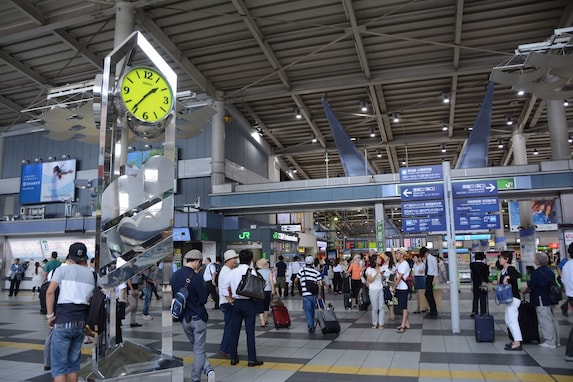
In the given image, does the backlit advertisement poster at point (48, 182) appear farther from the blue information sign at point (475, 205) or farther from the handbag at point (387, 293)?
the blue information sign at point (475, 205)

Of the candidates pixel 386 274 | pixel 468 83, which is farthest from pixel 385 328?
pixel 468 83

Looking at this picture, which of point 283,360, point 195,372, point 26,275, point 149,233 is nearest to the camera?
point 149,233

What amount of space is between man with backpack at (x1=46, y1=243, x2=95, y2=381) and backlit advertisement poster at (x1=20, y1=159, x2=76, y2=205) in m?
21.7

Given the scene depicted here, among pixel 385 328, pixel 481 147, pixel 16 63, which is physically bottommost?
pixel 385 328

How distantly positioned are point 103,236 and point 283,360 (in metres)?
3.41

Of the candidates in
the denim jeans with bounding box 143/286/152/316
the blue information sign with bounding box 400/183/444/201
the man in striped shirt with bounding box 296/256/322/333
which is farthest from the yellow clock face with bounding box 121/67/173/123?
the denim jeans with bounding box 143/286/152/316

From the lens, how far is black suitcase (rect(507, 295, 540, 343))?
6750 mm

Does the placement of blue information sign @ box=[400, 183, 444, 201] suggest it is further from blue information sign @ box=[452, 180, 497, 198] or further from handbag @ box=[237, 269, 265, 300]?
handbag @ box=[237, 269, 265, 300]

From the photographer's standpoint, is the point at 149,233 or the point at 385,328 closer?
the point at 149,233

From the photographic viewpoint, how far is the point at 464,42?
17.0 meters

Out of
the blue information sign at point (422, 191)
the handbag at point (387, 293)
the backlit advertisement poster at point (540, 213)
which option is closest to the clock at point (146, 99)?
the blue information sign at point (422, 191)

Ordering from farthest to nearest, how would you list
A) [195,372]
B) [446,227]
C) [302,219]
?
[302,219]
[446,227]
[195,372]

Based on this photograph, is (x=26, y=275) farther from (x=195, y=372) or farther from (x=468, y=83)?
(x=468, y=83)

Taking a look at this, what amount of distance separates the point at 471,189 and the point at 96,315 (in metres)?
7.21
